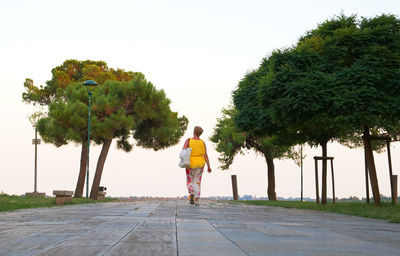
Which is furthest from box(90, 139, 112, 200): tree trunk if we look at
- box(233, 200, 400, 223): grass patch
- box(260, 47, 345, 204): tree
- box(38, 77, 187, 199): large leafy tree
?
box(233, 200, 400, 223): grass patch

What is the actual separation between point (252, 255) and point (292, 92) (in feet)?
50.2

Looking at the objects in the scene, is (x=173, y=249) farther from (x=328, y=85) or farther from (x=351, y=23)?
(x=351, y=23)

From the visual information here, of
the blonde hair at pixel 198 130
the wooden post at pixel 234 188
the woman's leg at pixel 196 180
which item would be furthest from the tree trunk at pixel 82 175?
the blonde hair at pixel 198 130

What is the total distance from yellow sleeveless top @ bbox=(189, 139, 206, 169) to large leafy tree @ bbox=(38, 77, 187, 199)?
67.9 feet

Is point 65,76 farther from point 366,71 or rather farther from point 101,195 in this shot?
point 366,71

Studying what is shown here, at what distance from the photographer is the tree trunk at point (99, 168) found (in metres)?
34.5

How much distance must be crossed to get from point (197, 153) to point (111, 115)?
21215mm

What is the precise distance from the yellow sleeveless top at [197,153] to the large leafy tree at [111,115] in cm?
2070

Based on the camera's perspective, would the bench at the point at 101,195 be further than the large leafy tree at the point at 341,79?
Yes

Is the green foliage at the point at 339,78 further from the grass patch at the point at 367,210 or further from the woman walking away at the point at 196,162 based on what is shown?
the woman walking away at the point at 196,162

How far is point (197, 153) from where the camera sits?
1433 centimetres

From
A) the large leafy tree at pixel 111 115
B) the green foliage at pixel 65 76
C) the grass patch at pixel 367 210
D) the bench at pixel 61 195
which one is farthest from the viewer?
the green foliage at pixel 65 76

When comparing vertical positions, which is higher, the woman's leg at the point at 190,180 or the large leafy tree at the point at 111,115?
the large leafy tree at the point at 111,115

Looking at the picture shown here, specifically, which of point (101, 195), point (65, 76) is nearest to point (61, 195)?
point (101, 195)
